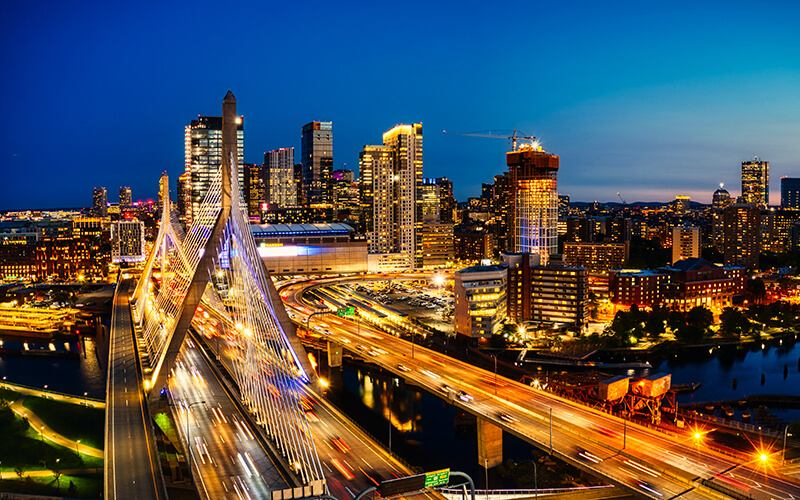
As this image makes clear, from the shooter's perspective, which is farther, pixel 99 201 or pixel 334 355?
pixel 99 201

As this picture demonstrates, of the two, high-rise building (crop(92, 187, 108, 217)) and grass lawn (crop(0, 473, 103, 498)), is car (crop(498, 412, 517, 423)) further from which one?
high-rise building (crop(92, 187, 108, 217))

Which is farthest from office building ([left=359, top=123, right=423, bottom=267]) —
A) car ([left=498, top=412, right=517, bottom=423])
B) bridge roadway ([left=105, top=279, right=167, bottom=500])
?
car ([left=498, top=412, right=517, bottom=423])

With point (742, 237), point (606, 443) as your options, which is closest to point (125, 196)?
point (742, 237)

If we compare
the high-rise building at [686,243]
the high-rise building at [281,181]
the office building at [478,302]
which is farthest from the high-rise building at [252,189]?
the office building at [478,302]

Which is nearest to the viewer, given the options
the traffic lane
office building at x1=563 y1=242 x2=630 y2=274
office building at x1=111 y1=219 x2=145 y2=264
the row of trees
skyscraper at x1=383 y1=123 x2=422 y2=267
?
the traffic lane

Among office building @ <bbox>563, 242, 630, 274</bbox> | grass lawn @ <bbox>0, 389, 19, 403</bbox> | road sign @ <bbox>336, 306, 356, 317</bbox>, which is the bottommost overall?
grass lawn @ <bbox>0, 389, 19, 403</bbox>

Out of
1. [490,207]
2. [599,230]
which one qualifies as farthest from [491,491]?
[490,207]

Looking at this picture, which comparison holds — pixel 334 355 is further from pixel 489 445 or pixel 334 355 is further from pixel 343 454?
pixel 343 454
